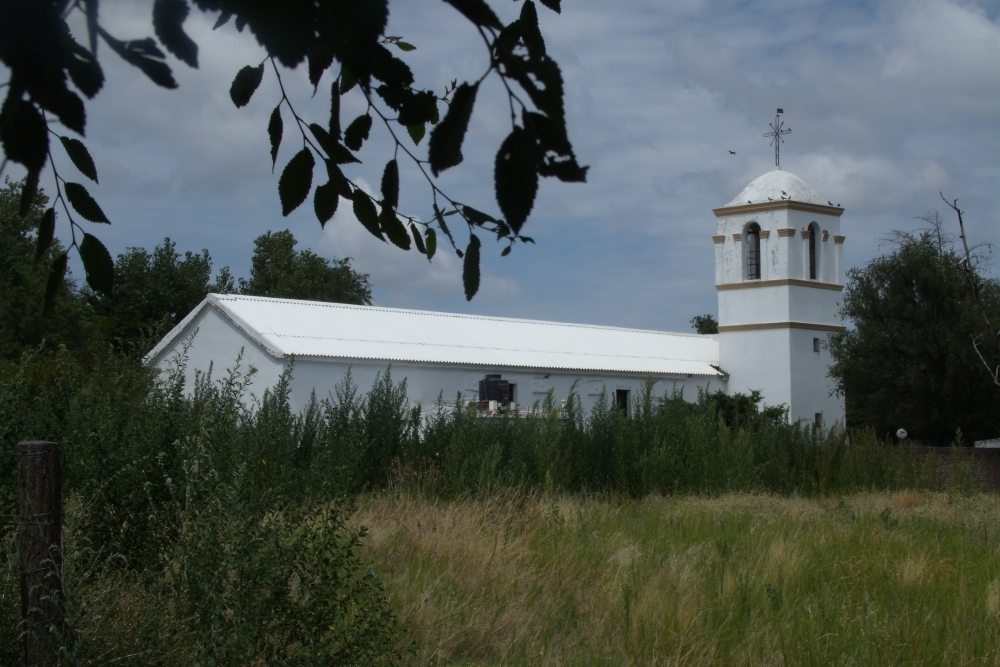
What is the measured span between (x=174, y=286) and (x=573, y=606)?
126ft

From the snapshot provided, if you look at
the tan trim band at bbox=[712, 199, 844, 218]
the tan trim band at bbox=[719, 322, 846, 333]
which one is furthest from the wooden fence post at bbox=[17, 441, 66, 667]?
the tan trim band at bbox=[719, 322, 846, 333]

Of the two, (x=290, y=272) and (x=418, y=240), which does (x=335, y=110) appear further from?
(x=290, y=272)

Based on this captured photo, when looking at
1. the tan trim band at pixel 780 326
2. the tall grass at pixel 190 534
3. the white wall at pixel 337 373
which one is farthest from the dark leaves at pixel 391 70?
the tan trim band at pixel 780 326

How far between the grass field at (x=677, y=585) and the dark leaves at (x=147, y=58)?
4.67 metres

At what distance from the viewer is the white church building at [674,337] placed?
88.2 feet

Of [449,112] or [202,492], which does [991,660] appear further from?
[449,112]

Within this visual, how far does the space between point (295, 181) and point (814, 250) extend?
113 feet

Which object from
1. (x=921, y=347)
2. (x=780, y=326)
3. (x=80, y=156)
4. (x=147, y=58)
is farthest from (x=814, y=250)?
(x=147, y=58)

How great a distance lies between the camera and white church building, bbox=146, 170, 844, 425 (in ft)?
88.2

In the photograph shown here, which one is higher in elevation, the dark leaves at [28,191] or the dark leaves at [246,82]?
the dark leaves at [246,82]

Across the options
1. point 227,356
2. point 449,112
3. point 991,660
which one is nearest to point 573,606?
point 991,660

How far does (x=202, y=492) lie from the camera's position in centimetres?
485

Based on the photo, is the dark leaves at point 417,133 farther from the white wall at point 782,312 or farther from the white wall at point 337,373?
the white wall at point 782,312

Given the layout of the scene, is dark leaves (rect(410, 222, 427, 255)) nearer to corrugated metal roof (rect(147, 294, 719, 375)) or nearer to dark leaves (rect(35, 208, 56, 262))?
dark leaves (rect(35, 208, 56, 262))
